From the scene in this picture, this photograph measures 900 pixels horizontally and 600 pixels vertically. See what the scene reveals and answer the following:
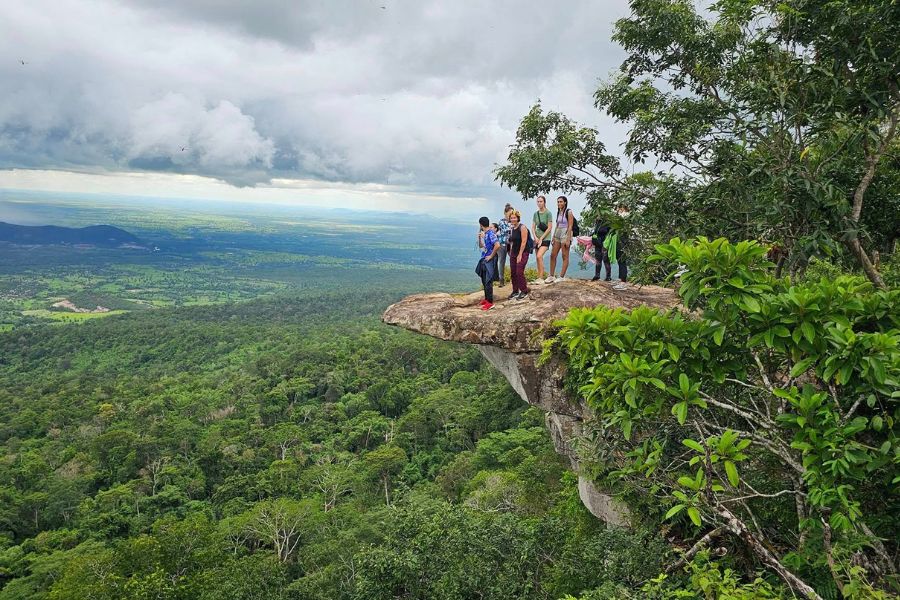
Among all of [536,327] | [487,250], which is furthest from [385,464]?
[487,250]

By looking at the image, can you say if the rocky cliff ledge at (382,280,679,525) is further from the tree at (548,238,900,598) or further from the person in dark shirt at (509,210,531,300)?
the tree at (548,238,900,598)

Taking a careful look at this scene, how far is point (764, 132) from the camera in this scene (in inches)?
223

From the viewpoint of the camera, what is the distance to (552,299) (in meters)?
8.08

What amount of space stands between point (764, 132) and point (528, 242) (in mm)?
3358

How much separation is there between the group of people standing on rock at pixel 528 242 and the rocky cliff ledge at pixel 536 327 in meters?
0.42

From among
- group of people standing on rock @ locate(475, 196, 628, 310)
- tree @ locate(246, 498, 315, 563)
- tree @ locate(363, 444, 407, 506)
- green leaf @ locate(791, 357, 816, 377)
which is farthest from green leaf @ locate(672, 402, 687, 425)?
tree @ locate(363, 444, 407, 506)

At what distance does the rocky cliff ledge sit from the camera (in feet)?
25.4

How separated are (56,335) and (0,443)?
158 feet

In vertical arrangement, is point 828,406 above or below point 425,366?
above

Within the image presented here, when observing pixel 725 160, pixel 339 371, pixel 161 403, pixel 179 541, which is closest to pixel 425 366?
pixel 339 371

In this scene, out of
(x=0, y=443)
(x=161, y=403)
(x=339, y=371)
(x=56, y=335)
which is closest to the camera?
(x=0, y=443)

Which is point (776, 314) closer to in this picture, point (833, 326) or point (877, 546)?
point (833, 326)

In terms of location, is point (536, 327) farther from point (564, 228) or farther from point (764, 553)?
point (764, 553)

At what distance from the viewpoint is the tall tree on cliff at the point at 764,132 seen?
4191 mm
